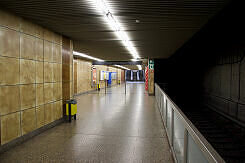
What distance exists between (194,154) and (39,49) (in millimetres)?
4462

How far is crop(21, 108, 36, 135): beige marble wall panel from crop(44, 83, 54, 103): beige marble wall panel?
1.93 ft

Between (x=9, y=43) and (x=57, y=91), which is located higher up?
(x=9, y=43)

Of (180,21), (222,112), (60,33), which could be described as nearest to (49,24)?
(60,33)

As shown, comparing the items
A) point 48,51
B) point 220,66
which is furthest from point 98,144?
point 220,66

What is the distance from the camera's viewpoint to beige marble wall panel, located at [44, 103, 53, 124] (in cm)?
471

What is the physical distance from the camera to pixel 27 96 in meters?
4.03

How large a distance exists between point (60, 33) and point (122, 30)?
2.06m

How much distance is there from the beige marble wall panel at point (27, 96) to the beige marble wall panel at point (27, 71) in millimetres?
142

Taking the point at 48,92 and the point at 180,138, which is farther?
the point at 48,92

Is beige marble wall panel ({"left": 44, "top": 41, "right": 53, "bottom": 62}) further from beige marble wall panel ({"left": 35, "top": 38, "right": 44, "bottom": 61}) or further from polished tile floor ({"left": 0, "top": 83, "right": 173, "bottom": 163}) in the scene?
polished tile floor ({"left": 0, "top": 83, "right": 173, "bottom": 163})

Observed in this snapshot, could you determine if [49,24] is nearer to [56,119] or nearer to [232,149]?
[56,119]

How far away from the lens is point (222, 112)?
8.55 metres

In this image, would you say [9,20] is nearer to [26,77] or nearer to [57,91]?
[26,77]

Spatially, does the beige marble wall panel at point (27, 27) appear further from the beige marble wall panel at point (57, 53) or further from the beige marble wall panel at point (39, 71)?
the beige marble wall panel at point (57, 53)
